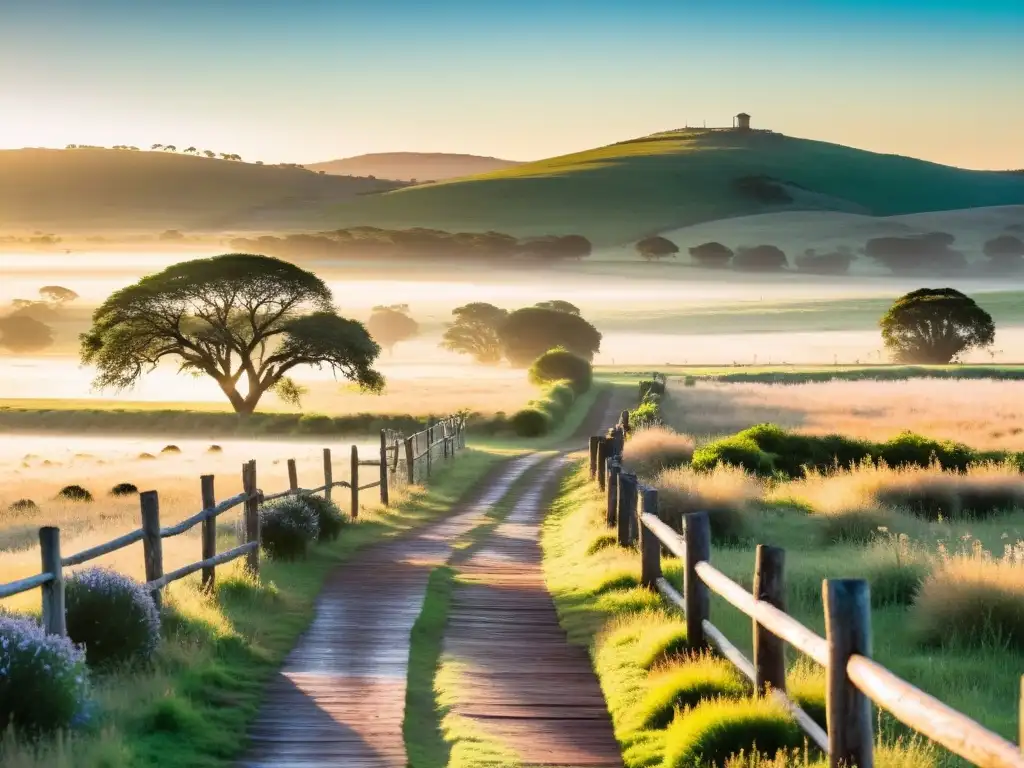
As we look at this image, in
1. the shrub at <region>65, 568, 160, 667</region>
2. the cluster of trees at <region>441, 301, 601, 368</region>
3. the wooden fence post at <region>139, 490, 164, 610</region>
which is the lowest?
the shrub at <region>65, 568, 160, 667</region>

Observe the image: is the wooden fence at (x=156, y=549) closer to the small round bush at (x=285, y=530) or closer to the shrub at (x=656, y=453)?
the small round bush at (x=285, y=530)

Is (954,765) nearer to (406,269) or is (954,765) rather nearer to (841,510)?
(841,510)

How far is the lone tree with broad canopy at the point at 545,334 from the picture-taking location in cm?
10619

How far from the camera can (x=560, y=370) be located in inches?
3063

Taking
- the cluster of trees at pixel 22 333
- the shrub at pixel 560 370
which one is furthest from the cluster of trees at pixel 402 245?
the shrub at pixel 560 370

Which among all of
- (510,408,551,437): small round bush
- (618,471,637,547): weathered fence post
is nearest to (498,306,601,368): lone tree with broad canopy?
(510,408,551,437): small round bush

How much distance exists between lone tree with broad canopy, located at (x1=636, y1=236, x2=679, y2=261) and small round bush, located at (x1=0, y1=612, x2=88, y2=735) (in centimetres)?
15583

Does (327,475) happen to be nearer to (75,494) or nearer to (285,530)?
(285,530)

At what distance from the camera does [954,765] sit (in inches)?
342

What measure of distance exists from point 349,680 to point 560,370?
217ft

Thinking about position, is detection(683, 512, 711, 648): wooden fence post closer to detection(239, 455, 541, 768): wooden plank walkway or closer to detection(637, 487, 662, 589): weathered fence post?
detection(239, 455, 541, 768): wooden plank walkway

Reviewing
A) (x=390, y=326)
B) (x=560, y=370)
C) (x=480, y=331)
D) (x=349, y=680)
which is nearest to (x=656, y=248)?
(x=390, y=326)

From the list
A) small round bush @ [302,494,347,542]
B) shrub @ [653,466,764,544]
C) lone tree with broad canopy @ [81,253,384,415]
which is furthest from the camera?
lone tree with broad canopy @ [81,253,384,415]

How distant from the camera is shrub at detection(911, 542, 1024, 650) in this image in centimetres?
1299
